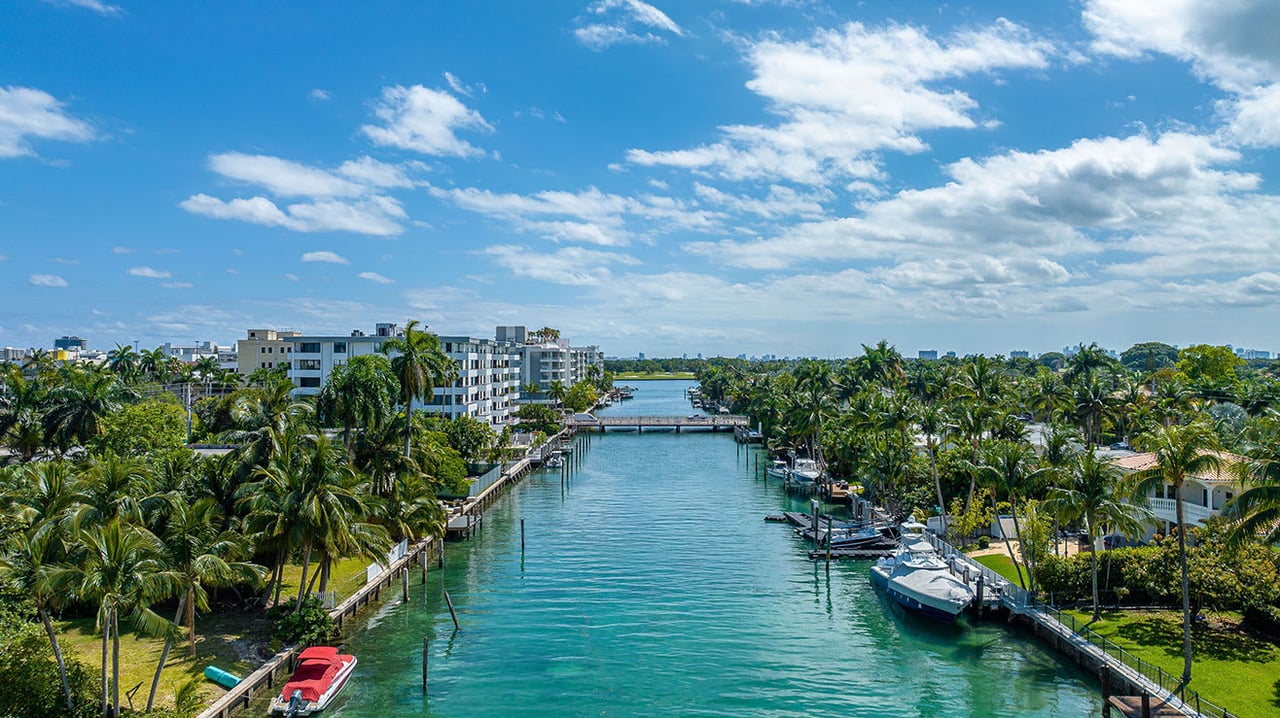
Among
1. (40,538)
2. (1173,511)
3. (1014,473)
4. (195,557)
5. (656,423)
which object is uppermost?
(1014,473)

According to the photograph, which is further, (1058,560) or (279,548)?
(1058,560)

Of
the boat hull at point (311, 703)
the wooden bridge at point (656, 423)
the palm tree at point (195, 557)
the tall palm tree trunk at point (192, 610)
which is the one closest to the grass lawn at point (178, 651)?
the tall palm tree trunk at point (192, 610)

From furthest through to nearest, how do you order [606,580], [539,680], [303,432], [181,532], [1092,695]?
[606,580] < [303,432] < [539,680] < [1092,695] < [181,532]

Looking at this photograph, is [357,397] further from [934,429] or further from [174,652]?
[934,429]

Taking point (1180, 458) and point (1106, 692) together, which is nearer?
point (1180, 458)

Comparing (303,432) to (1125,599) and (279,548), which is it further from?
(1125,599)

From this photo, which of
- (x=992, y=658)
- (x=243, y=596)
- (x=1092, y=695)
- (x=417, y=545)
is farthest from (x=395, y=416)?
(x=1092, y=695)

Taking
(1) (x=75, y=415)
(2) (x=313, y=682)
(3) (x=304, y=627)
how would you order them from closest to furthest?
1. (2) (x=313, y=682)
2. (3) (x=304, y=627)
3. (1) (x=75, y=415)

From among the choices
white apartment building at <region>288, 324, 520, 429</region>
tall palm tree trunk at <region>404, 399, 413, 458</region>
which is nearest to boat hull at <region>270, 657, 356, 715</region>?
tall palm tree trunk at <region>404, 399, 413, 458</region>

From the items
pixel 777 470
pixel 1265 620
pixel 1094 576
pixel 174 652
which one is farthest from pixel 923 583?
pixel 777 470
